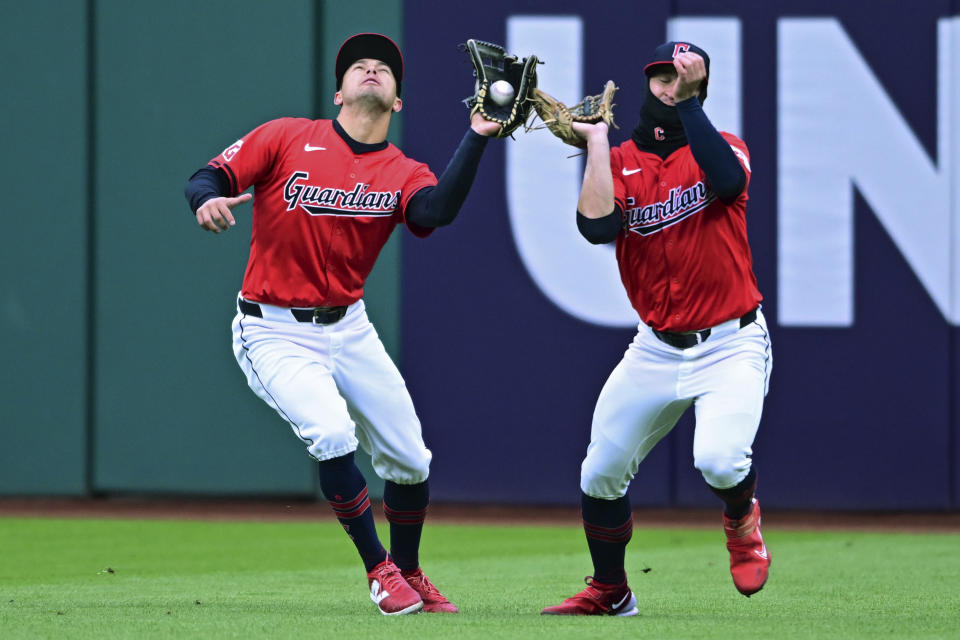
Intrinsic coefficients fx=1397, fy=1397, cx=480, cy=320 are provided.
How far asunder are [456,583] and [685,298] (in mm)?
2101

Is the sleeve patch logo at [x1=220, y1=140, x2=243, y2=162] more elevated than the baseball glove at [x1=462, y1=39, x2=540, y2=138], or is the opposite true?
the baseball glove at [x1=462, y1=39, x2=540, y2=138]

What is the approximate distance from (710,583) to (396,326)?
12.8 ft

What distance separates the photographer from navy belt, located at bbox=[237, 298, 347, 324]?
4.96 m

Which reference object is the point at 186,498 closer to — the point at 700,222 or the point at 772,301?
the point at 772,301

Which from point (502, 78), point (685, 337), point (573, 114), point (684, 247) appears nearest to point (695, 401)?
point (685, 337)

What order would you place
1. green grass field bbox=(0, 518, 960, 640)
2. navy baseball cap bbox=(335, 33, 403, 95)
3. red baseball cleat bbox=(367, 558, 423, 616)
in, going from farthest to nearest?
navy baseball cap bbox=(335, 33, 403, 95) < red baseball cleat bbox=(367, 558, 423, 616) < green grass field bbox=(0, 518, 960, 640)

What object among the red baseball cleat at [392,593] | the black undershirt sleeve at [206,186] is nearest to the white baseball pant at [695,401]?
the red baseball cleat at [392,593]

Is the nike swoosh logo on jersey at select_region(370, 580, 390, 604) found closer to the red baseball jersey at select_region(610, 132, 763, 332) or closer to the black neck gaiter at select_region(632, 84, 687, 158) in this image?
the red baseball jersey at select_region(610, 132, 763, 332)

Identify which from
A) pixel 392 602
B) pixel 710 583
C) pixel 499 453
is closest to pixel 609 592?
pixel 392 602

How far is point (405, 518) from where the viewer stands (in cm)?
522

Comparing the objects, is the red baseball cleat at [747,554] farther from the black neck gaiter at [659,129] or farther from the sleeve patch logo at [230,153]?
the sleeve patch logo at [230,153]

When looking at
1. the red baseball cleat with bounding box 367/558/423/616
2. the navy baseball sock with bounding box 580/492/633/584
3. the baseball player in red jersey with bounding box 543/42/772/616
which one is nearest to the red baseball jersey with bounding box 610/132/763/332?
the baseball player in red jersey with bounding box 543/42/772/616

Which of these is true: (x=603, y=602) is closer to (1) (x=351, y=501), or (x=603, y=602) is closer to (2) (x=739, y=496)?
(2) (x=739, y=496)

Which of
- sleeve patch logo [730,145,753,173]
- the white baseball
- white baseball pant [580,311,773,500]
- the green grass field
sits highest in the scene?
the white baseball
